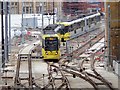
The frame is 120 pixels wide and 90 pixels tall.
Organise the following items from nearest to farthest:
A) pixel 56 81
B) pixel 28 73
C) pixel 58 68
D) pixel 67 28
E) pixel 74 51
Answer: pixel 56 81 → pixel 28 73 → pixel 58 68 → pixel 74 51 → pixel 67 28

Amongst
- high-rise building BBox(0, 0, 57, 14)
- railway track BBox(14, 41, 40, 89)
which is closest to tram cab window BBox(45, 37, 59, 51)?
railway track BBox(14, 41, 40, 89)

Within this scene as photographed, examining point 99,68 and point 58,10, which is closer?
point 99,68

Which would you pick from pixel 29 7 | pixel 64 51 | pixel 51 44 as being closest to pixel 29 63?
pixel 51 44

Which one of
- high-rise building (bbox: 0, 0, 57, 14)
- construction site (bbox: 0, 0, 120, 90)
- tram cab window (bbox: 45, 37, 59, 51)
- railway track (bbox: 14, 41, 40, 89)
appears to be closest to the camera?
railway track (bbox: 14, 41, 40, 89)

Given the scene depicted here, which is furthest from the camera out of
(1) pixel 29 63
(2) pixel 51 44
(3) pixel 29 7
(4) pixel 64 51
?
(3) pixel 29 7

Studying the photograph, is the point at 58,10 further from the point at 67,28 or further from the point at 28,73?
the point at 28,73

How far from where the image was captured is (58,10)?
32.1 ft

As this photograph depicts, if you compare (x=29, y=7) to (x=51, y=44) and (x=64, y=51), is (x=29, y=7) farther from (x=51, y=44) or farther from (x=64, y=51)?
(x=51, y=44)

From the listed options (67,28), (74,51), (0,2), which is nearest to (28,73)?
(0,2)

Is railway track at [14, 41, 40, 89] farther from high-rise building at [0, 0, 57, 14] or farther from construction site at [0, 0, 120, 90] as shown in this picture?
high-rise building at [0, 0, 57, 14]

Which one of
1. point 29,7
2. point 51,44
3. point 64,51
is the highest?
point 29,7

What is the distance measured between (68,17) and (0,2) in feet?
13.4

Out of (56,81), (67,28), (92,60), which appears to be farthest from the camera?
(67,28)

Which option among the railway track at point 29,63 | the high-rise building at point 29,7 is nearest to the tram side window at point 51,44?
the railway track at point 29,63
